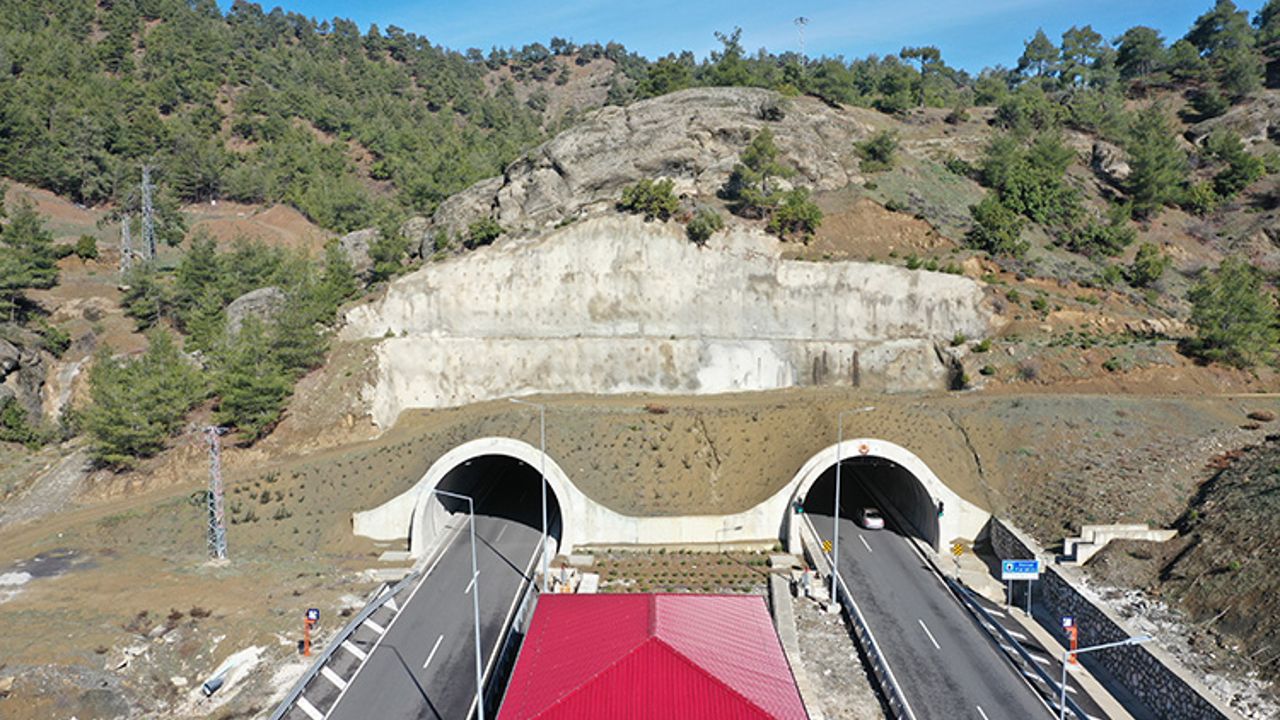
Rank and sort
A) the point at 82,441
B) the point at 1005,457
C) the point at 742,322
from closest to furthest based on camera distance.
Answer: the point at 1005,457
the point at 82,441
the point at 742,322

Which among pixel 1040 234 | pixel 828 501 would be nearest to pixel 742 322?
pixel 828 501

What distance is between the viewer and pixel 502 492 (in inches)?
2175

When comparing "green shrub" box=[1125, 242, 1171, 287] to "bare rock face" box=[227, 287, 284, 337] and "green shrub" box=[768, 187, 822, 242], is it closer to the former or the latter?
"green shrub" box=[768, 187, 822, 242]

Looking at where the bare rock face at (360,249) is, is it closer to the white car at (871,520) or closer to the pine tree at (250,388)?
the pine tree at (250,388)

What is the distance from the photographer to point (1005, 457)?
47.9 meters

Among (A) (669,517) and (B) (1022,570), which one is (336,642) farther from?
(B) (1022,570)

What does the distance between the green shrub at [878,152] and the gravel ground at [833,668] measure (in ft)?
188

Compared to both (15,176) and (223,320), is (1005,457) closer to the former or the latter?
(223,320)

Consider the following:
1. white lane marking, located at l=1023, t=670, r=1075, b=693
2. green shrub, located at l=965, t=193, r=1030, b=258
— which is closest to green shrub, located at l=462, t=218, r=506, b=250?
green shrub, located at l=965, t=193, r=1030, b=258

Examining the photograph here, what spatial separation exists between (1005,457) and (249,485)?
48634 millimetres

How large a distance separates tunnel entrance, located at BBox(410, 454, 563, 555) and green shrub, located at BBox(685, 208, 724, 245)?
1009 inches

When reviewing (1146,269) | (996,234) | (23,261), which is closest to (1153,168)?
(1146,269)

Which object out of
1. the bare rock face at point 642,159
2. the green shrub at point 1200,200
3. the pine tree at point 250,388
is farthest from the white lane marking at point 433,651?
the green shrub at point 1200,200

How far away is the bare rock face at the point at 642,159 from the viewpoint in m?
75.2
